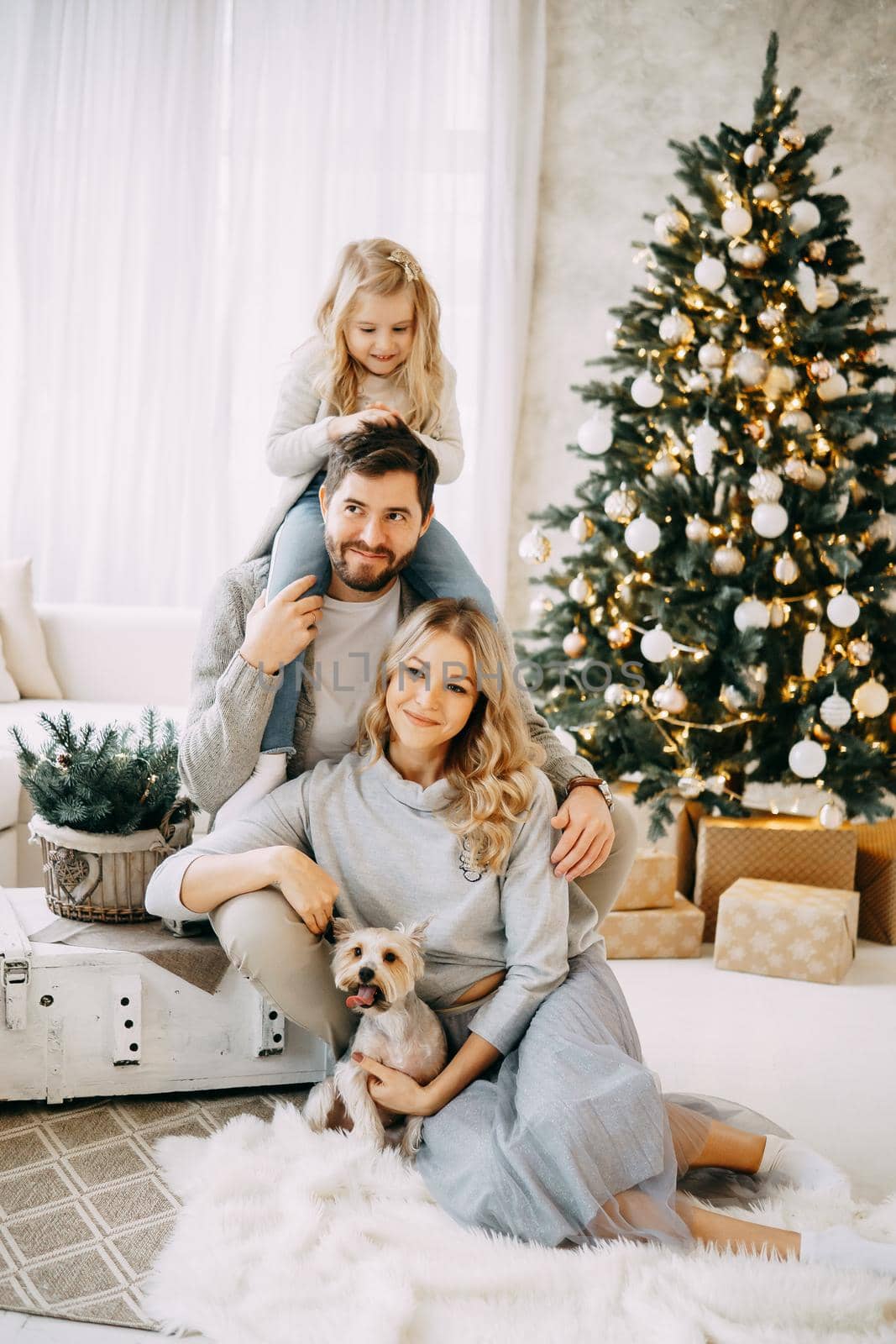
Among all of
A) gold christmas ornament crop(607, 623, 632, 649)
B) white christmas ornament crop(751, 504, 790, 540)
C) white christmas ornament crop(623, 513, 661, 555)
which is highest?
white christmas ornament crop(751, 504, 790, 540)

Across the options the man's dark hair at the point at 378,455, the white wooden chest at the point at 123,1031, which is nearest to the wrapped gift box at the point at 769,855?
the white wooden chest at the point at 123,1031

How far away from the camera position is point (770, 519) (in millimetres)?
2881

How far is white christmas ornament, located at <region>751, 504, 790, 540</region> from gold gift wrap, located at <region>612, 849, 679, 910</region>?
84 cm

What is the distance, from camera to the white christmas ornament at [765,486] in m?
2.90

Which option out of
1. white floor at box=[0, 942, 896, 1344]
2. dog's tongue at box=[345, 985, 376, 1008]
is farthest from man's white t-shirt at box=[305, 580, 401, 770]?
white floor at box=[0, 942, 896, 1344]

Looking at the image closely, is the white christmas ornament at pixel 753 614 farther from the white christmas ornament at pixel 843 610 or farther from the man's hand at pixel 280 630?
the man's hand at pixel 280 630

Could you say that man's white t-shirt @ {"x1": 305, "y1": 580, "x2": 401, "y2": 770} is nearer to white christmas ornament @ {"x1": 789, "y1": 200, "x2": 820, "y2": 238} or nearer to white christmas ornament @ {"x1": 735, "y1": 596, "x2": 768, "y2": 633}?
white christmas ornament @ {"x1": 735, "y1": 596, "x2": 768, "y2": 633}

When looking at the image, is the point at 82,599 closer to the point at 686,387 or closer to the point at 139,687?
the point at 139,687

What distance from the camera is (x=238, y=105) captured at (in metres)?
4.20

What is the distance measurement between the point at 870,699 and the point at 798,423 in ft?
2.34

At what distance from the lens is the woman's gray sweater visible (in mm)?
1787

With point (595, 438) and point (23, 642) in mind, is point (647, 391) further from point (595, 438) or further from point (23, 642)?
point (23, 642)

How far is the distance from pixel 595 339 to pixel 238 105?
1527mm

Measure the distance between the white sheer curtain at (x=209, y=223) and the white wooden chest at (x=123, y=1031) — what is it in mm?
2567
